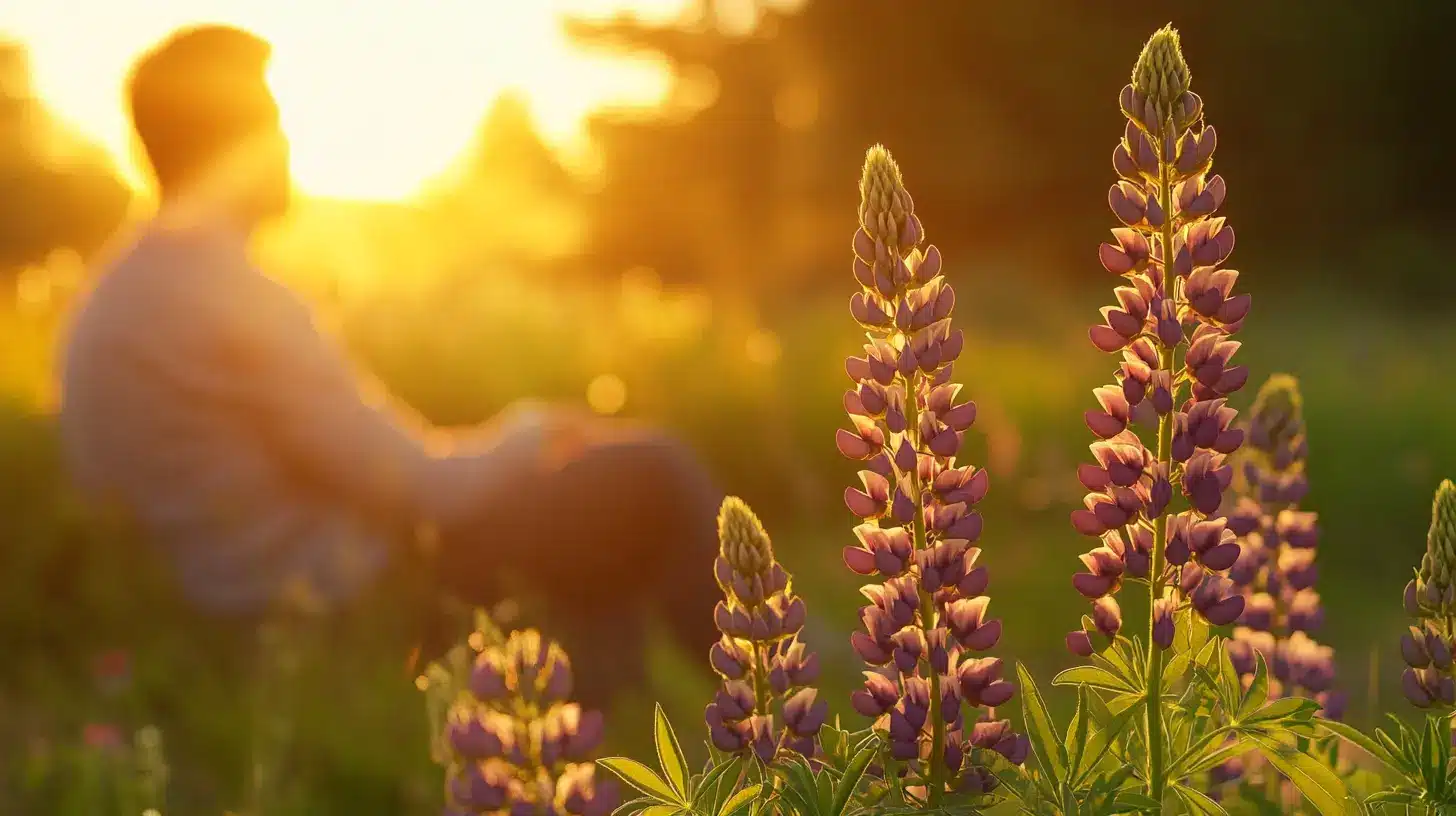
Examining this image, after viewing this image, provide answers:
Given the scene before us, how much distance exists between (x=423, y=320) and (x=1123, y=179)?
1044 cm

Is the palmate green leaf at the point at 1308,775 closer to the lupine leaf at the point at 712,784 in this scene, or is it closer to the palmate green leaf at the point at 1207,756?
the palmate green leaf at the point at 1207,756

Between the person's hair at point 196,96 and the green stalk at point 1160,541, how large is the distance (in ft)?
14.6

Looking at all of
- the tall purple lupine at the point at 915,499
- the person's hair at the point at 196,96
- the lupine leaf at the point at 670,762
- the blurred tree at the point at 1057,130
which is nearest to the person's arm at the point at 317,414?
the person's hair at the point at 196,96

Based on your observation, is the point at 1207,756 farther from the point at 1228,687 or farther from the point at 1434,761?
the point at 1434,761

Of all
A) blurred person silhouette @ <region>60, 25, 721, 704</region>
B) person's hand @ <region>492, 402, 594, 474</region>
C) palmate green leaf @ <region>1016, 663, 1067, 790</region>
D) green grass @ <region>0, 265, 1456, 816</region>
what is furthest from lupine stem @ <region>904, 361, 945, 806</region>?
person's hand @ <region>492, 402, 594, 474</region>

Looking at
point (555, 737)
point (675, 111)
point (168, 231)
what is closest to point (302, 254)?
point (168, 231)

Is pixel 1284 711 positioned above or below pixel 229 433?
below

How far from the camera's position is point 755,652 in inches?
66.3

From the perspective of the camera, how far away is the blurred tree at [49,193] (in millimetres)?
30500

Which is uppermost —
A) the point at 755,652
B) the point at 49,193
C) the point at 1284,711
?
the point at 49,193

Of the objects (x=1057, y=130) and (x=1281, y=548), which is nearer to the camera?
(x=1281, y=548)

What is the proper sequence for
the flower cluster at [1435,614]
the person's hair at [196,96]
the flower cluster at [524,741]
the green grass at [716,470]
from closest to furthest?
the flower cluster at [1435,614] → the flower cluster at [524,741] → the green grass at [716,470] → the person's hair at [196,96]

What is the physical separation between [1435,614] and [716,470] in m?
7.52

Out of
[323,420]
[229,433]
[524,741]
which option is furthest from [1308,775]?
[229,433]
